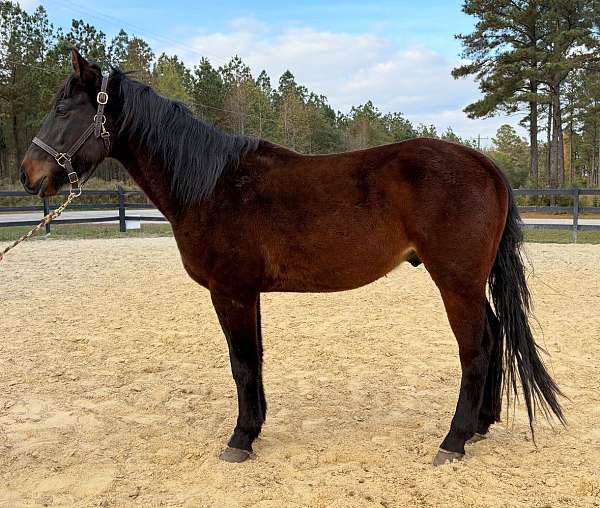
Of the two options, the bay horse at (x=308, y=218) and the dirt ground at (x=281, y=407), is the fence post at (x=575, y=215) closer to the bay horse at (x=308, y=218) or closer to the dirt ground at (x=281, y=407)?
the dirt ground at (x=281, y=407)

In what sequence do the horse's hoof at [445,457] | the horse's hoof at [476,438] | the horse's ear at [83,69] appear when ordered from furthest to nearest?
the horse's hoof at [476,438], the horse's ear at [83,69], the horse's hoof at [445,457]

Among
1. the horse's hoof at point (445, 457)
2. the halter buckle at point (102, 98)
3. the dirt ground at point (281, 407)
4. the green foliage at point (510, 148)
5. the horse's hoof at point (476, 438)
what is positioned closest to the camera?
the dirt ground at point (281, 407)

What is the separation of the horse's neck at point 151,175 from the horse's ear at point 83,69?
416mm

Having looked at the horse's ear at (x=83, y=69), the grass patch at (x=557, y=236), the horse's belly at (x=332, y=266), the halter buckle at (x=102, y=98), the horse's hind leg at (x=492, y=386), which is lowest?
the horse's hind leg at (x=492, y=386)

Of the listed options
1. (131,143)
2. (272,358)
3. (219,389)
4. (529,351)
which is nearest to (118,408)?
(219,389)

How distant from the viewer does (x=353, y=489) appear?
8.36ft

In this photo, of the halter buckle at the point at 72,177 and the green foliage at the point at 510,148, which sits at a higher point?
the green foliage at the point at 510,148

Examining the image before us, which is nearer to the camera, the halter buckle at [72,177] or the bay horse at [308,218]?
the bay horse at [308,218]

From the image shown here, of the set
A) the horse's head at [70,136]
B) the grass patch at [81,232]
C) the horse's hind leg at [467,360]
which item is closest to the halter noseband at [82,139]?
the horse's head at [70,136]

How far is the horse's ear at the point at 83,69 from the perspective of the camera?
9.66 ft

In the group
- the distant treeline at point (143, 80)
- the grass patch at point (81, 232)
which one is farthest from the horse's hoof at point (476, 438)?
the distant treeline at point (143, 80)

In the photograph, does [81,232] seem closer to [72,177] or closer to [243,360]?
[72,177]

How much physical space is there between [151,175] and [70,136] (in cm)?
50

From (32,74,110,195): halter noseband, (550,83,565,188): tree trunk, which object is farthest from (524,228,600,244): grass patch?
(550,83,565,188): tree trunk
